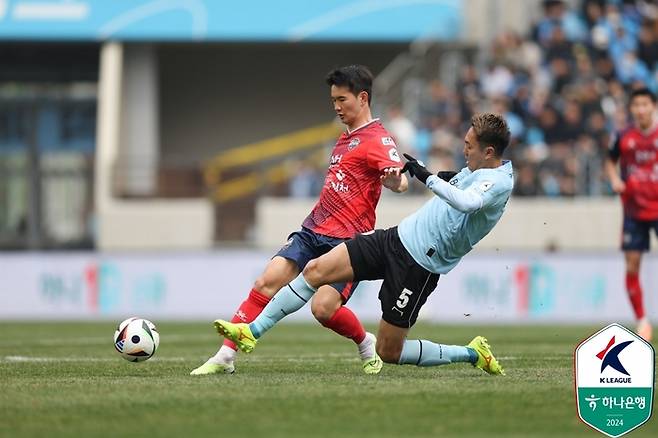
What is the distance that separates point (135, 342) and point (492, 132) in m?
3.27

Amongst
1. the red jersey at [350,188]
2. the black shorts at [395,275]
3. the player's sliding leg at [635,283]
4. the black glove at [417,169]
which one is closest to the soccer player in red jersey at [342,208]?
the red jersey at [350,188]

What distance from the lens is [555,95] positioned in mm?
25734

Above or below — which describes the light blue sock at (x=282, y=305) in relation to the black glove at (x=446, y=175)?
below

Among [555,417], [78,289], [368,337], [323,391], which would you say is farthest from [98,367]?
[78,289]

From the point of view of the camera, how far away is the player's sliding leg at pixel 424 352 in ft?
31.6

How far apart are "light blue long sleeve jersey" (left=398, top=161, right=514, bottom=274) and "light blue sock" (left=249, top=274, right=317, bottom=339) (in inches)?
33.3

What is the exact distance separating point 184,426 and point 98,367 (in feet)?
12.6

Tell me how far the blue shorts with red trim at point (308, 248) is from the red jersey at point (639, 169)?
5.49m

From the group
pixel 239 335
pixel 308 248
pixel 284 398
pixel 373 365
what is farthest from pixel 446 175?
pixel 284 398

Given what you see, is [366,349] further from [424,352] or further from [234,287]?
[234,287]

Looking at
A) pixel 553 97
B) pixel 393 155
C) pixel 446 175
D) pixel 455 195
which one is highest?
pixel 553 97

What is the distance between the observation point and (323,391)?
27.9 feet

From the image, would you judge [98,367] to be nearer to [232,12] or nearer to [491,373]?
[491,373]

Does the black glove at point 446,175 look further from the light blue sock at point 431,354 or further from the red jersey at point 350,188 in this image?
the light blue sock at point 431,354
